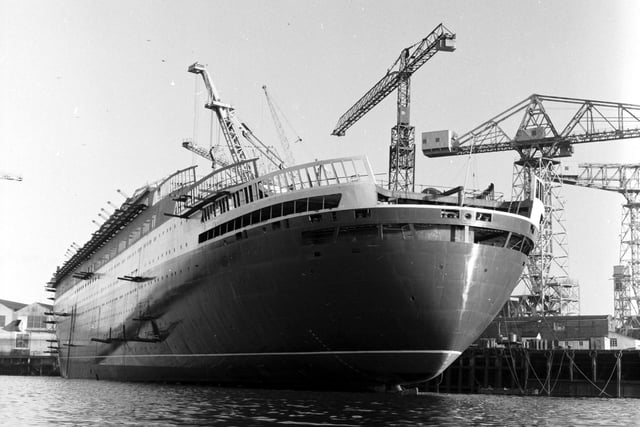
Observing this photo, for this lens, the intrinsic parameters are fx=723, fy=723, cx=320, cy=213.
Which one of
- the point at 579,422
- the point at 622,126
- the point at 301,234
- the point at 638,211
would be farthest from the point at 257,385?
the point at 638,211

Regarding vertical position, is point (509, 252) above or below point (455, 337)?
above

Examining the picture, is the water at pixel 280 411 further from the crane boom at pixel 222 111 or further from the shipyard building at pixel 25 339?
the shipyard building at pixel 25 339

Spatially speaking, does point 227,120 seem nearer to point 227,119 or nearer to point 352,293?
point 227,119

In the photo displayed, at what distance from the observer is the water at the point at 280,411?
20984 millimetres

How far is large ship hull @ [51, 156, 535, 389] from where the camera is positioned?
31656 mm

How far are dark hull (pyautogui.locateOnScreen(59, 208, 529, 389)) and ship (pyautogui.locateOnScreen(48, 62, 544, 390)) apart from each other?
6 cm

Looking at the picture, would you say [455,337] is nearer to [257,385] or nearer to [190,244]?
[257,385]

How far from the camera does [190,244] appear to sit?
138 ft

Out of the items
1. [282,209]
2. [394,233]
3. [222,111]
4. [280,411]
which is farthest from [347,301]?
[222,111]

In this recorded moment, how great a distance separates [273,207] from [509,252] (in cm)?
1150

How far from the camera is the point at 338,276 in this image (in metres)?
32.0

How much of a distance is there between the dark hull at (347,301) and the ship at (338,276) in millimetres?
59

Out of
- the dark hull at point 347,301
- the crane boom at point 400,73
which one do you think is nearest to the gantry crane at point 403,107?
the crane boom at point 400,73

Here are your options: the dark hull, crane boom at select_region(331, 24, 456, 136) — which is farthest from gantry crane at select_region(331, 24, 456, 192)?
the dark hull
